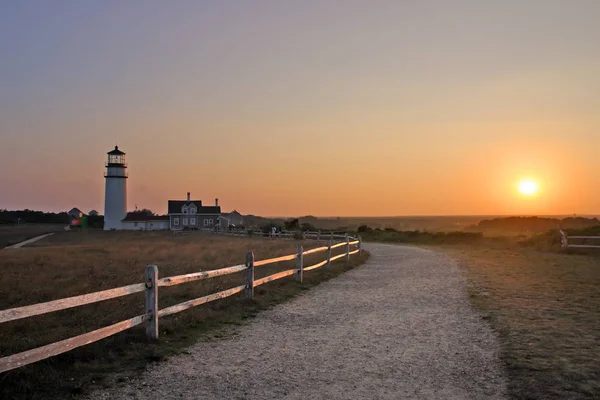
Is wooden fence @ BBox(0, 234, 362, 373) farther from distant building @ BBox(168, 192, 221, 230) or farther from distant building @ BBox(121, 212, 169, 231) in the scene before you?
distant building @ BBox(168, 192, 221, 230)

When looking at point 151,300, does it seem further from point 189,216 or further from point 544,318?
point 189,216

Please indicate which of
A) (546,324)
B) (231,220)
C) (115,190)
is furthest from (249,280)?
(231,220)

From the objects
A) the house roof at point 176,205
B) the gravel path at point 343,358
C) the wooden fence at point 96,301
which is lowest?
the gravel path at point 343,358

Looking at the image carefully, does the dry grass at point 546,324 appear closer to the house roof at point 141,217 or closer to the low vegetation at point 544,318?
the low vegetation at point 544,318

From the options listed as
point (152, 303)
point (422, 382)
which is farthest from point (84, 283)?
point (422, 382)

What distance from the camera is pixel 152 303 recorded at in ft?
27.0

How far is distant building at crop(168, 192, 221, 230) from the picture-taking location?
89.8 m

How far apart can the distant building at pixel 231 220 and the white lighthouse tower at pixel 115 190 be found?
54.7ft

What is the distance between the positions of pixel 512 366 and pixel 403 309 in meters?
4.64

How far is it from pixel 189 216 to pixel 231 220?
8.70 metres

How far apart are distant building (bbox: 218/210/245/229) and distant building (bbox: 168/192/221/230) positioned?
987 mm

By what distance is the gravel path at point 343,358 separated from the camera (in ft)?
19.8

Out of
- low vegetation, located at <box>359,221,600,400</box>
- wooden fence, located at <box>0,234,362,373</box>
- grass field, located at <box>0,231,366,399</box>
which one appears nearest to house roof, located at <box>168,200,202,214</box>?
grass field, located at <box>0,231,366,399</box>

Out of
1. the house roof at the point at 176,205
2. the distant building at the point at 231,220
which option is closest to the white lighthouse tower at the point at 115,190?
the house roof at the point at 176,205
